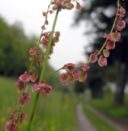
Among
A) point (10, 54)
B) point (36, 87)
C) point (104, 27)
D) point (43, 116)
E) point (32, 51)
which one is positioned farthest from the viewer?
point (10, 54)

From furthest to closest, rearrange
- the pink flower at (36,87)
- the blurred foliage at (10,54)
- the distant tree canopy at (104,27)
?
1. the blurred foliage at (10,54)
2. the distant tree canopy at (104,27)
3. the pink flower at (36,87)

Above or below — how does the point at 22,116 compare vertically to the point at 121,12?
below

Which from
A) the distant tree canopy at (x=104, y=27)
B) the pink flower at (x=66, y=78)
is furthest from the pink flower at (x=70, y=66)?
the distant tree canopy at (x=104, y=27)

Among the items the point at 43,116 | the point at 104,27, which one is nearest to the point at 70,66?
the point at 43,116

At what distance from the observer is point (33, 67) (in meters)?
2.16

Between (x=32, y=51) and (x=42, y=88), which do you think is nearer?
(x=42, y=88)

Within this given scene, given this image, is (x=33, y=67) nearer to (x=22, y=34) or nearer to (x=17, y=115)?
(x=17, y=115)

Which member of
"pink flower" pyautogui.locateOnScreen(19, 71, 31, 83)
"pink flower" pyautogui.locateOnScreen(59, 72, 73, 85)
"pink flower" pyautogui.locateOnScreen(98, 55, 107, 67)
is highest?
"pink flower" pyautogui.locateOnScreen(98, 55, 107, 67)

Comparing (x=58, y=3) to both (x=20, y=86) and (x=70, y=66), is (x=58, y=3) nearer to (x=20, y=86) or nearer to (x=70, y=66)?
(x=70, y=66)

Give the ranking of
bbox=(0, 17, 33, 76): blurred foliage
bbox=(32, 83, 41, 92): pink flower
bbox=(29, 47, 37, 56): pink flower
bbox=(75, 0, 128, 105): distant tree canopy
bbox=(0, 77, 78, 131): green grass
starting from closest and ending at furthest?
bbox=(32, 83, 41, 92): pink flower < bbox=(29, 47, 37, 56): pink flower < bbox=(0, 77, 78, 131): green grass < bbox=(75, 0, 128, 105): distant tree canopy < bbox=(0, 17, 33, 76): blurred foliage

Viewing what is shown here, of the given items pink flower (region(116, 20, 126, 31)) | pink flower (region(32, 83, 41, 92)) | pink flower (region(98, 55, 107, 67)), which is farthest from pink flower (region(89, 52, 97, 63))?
pink flower (region(32, 83, 41, 92))

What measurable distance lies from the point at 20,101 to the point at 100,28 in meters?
42.9

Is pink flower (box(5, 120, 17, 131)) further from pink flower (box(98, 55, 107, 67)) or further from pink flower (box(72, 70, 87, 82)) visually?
pink flower (box(98, 55, 107, 67))

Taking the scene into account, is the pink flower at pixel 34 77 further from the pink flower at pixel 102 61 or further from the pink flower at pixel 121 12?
the pink flower at pixel 121 12
